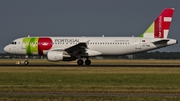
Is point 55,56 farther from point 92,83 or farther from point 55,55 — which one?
point 92,83

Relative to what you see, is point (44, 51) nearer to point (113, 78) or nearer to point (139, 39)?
point (139, 39)

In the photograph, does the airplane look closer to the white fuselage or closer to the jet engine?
the white fuselage

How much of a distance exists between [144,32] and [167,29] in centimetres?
325

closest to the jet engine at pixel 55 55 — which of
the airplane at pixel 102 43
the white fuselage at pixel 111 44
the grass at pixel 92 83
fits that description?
the airplane at pixel 102 43

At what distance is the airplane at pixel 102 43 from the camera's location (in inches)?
2178

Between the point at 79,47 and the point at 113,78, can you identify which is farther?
the point at 79,47

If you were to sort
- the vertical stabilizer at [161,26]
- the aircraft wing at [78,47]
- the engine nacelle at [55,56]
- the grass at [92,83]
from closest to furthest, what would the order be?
the grass at [92,83] < the engine nacelle at [55,56] < the aircraft wing at [78,47] < the vertical stabilizer at [161,26]

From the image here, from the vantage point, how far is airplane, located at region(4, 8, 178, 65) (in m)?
55.3

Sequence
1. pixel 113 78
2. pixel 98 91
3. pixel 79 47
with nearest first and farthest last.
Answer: pixel 98 91, pixel 113 78, pixel 79 47

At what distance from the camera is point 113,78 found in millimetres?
33344

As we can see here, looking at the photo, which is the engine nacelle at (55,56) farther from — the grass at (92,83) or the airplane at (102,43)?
the grass at (92,83)

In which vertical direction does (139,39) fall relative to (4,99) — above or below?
above

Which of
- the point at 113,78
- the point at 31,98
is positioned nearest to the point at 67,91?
the point at 31,98

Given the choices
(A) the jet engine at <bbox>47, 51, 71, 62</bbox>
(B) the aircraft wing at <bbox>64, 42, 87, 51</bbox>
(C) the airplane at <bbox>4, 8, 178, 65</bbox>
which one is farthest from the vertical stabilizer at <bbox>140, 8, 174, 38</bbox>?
(A) the jet engine at <bbox>47, 51, 71, 62</bbox>
